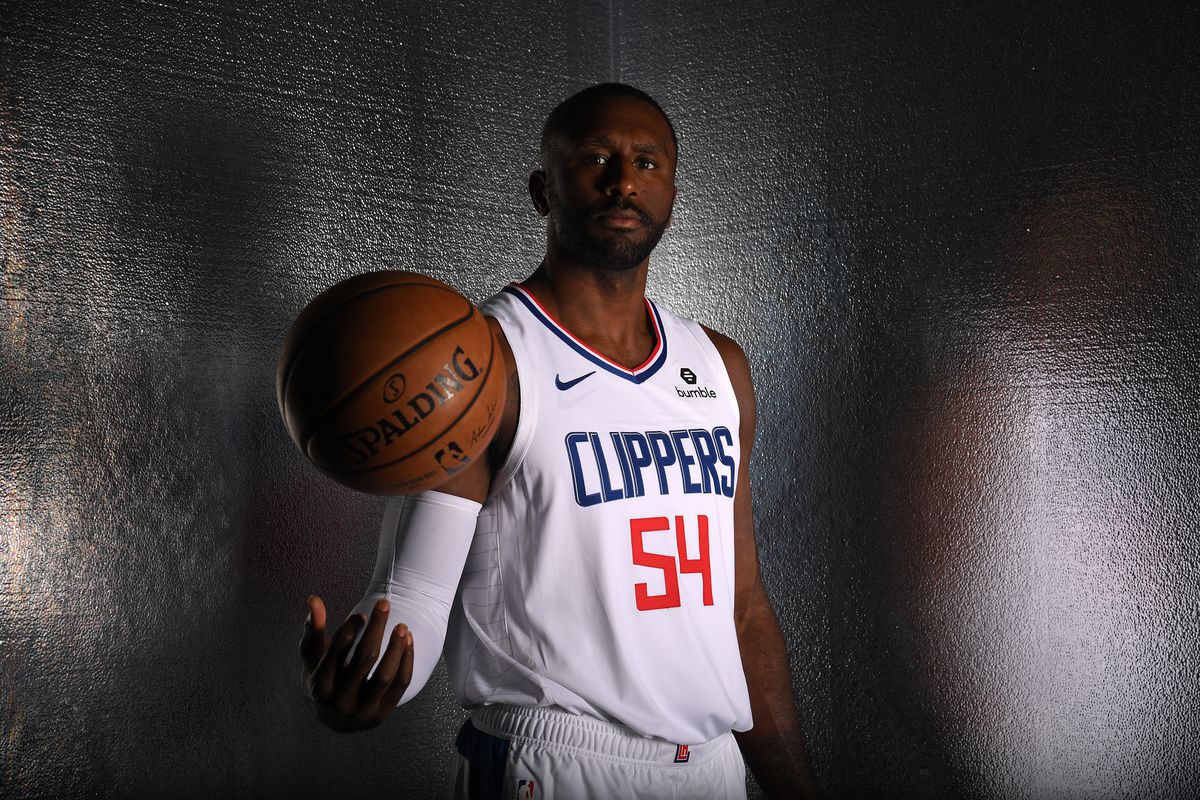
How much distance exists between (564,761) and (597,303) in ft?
2.36

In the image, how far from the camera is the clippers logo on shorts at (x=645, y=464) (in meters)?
1.47

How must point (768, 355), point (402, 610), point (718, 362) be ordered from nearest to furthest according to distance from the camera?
point (402, 610)
point (718, 362)
point (768, 355)

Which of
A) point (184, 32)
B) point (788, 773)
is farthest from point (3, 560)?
point (788, 773)

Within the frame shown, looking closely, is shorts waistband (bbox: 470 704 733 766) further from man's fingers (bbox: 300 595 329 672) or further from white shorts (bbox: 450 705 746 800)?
man's fingers (bbox: 300 595 329 672)

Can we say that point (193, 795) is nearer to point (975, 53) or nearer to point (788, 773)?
point (788, 773)

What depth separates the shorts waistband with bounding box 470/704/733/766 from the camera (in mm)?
1415

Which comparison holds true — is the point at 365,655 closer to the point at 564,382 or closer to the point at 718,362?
the point at 564,382

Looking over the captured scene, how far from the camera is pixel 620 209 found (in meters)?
1.59

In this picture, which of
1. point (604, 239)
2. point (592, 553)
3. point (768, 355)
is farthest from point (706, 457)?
point (768, 355)

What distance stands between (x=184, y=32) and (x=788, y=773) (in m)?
1.79

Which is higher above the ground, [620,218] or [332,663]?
[620,218]

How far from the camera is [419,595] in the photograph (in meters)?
1.36

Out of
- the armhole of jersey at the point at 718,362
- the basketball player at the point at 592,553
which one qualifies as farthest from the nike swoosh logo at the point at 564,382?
the armhole of jersey at the point at 718,362

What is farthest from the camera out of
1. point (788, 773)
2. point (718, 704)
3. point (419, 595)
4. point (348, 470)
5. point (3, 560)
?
point (3, 560)
